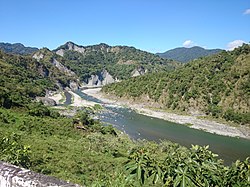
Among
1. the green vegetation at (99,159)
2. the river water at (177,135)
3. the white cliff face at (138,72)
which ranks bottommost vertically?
the river water at (177,135)

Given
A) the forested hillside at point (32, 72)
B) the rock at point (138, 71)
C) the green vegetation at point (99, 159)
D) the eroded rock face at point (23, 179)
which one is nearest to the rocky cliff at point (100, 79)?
the rock at point (138, 71)

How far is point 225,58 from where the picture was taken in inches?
3474

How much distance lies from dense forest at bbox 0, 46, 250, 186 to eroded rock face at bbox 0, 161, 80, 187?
2.28 ft

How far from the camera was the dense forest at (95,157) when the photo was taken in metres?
2.94

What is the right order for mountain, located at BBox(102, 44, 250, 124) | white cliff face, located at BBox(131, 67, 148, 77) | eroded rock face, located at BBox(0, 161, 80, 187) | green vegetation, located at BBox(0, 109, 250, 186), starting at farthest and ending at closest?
white cliff face, located at BBox(131, 67, 148, 77) < mountain, located at BBox(102, 44, 250, 124) < green vegetation, located at BBox(0, 109, 250, 186) < eroded rock face, located at BBox(0, 161, 80, 187)

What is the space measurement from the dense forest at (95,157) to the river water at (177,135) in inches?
361

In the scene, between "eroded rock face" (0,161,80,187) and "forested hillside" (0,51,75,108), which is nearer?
"eroded rock face" (0,161,80,187)

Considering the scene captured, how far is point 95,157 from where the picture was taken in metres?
25.8

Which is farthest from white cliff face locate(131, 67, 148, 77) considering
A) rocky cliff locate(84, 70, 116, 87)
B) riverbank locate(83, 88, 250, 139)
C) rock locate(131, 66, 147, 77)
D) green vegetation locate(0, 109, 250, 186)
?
green vegetation locate(0, 109, 250, 186)

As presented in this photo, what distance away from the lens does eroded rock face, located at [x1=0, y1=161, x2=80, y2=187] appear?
2.49 m

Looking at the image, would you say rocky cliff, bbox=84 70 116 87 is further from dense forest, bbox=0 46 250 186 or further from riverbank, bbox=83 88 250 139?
riverbank, bbox=83 88 250 139

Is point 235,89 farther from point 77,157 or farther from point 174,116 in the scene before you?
point 77,157

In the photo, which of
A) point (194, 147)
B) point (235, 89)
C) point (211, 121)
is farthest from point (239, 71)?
point (194, 147)

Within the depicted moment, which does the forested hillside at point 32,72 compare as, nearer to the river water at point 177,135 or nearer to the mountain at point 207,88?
the mountain at point 207,88
